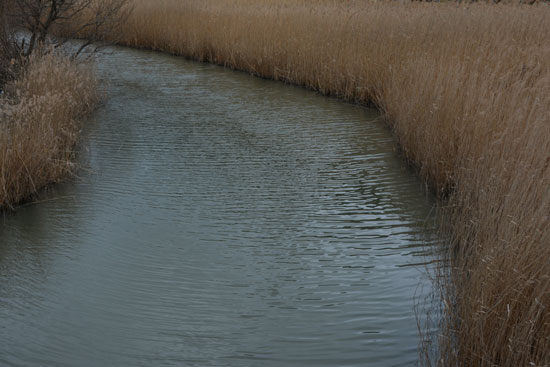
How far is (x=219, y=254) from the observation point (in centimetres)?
389

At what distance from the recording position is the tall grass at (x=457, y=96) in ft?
7.79

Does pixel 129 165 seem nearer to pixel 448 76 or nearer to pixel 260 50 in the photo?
pixel 448 76

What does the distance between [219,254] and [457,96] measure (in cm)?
267

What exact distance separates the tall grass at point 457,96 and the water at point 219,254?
457 mm

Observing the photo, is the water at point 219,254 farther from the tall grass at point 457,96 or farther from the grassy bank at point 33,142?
the tall grass at point 457,96

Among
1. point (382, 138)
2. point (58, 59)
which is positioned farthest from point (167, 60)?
point (382, 138)

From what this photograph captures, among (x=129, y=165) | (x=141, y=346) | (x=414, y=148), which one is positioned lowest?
(x=141, y=346)

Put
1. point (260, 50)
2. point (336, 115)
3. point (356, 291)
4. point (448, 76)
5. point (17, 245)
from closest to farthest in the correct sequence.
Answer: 1. point (356, 291)
2. point (17, 245)
3. point (448, 76)
4. point (336, 115)
5. point (260, 50)

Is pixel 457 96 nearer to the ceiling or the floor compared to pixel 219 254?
nearer to the ceiling

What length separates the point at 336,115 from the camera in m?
7.94

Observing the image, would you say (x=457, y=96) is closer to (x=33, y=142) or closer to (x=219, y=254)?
(x=219, y=254)

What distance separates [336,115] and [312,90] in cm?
167

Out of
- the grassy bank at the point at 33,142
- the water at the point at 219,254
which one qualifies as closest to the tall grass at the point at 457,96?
the water at the point at 219,254

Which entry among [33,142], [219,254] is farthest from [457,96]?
[33,142]
